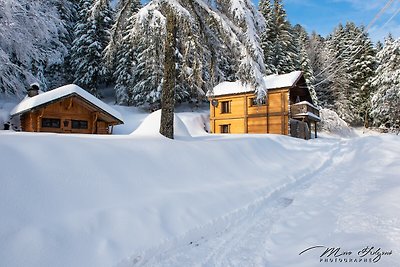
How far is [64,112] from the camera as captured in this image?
17516mm

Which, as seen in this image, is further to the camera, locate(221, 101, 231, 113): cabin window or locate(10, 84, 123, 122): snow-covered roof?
locate(221, 101, 231, 113): cabin window

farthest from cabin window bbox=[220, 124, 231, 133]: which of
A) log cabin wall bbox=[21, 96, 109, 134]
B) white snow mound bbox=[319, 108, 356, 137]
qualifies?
white snow mound bbox=[319, 108, 356, 137]

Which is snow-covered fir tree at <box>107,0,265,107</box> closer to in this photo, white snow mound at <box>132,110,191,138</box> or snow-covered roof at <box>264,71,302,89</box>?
white snow mound at <box>132,110,191,138</box>

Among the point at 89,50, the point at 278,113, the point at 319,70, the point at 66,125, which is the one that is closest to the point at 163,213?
the point at 66,125

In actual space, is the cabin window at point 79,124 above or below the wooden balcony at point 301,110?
below

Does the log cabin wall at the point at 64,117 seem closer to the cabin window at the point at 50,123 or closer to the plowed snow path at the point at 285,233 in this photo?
the cabin window at the point at 50,123

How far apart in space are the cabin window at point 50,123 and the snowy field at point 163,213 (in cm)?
1319

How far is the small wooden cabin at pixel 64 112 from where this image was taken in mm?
16125

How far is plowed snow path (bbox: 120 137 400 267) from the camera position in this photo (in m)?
3.29

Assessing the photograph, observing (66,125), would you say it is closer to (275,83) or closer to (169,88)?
(169,88)

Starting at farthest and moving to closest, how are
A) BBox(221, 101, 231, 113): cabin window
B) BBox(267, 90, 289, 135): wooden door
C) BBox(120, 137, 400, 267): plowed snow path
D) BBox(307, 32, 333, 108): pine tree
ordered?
BBox(307, 32, 333, 108): pine tree < BBox(221, 101, 231, 113): cabin window < BBox(267, 90, 289, 135): wooden door < BBox(120, 137, 400, 267): plowed snow path

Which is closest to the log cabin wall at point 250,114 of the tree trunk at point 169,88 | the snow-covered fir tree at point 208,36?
the snow-covered fir tree at point 208,36

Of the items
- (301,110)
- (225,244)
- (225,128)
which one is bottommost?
(225,244)

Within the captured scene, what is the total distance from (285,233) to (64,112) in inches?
669
